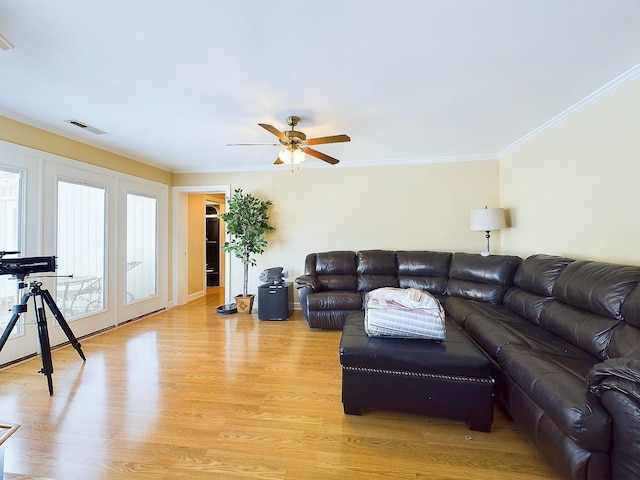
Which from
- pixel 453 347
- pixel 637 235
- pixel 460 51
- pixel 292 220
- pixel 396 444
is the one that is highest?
pixel 460 51

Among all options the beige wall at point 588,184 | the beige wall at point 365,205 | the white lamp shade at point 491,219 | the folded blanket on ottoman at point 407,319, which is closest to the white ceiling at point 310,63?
the beige wall at point 588,184

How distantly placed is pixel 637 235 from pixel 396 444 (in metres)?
2.50

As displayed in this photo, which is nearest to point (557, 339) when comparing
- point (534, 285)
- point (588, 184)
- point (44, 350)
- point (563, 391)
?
point (534, 285)

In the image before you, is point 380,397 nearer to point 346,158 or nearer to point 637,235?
point 637,235

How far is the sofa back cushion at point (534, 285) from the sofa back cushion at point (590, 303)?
0.34ft

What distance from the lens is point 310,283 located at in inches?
153

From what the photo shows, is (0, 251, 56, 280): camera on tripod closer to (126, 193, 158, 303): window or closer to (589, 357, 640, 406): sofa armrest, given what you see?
(126, 193, 158, 303): window

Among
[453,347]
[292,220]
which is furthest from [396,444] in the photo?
[292,220]

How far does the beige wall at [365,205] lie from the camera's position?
4.40 metres

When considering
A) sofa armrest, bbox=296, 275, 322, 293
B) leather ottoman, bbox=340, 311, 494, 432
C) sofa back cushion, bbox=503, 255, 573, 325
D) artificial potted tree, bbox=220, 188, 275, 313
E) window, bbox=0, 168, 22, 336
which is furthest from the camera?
artificial potted tree, bbox=220, 188, 275, 313

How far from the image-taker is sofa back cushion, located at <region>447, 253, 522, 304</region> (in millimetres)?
3217

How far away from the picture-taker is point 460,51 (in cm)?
183

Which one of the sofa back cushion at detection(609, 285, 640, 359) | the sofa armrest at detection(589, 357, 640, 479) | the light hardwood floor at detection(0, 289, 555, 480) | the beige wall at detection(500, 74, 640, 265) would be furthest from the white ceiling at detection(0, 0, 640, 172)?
the light hardwood floor at detection(0, 289, 555, 480)

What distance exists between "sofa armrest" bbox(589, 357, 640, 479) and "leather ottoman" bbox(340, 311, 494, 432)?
0.57m
